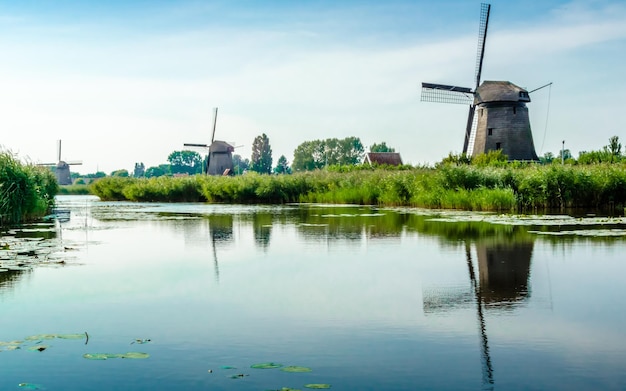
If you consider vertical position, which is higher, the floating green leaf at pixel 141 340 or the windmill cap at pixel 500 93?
the windmill cap at pixel 500 93

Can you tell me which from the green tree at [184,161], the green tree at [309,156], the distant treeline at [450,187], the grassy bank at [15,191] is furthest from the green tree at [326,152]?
the grassy bank at [15,191]

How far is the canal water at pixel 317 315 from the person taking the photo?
16.6 ft

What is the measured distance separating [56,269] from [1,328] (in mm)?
4180

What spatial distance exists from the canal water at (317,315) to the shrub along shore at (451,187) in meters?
10.1

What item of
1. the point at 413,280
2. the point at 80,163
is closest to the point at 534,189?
the point at 413,280

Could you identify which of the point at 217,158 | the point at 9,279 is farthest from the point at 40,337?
the point at 217,158

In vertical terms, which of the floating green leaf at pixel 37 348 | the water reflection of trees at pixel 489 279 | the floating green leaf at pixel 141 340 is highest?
the water reflection of trees at pixel 489 279

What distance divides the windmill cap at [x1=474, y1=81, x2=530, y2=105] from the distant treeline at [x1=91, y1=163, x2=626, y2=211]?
322 inches

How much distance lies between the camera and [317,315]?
7.13 meters

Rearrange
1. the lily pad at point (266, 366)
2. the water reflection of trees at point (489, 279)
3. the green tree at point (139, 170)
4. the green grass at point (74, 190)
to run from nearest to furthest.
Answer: the lily pad at point (266, 366), the water reflection of trees at point (489, 279), the green grass at point (74, 190), the green tree at point (139, 170)

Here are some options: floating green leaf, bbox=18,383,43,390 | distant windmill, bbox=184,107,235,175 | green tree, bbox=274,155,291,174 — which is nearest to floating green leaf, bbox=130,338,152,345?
floating green leaf, bbox=18,383,43,390

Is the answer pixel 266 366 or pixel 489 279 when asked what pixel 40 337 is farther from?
pixel 489 279

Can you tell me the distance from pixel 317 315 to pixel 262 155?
101048 mm

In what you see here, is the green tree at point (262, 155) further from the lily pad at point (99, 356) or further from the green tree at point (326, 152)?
the lily pad at point (99, 356)
